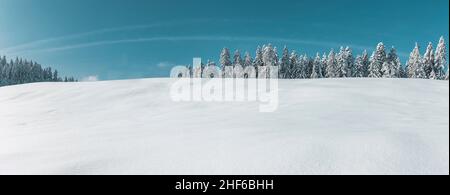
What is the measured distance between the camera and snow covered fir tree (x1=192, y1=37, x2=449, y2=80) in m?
60.9

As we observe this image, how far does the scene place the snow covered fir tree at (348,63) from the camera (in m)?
60.9

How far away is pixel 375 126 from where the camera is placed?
4996 mm

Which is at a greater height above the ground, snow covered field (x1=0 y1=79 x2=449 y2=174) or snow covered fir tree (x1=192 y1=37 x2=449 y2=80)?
snow covered fir tree (x1=192 y1=37 x2=449 y2=80)

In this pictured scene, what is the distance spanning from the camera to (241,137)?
14.8ft

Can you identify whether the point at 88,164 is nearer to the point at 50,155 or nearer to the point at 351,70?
the point at 50,155

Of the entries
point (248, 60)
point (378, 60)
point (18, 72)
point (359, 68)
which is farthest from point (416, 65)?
point (18, 72)

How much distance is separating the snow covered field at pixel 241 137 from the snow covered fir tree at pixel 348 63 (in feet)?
171

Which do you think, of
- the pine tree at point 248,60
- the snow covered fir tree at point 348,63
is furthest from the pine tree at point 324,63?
the pine tree at point 248,60

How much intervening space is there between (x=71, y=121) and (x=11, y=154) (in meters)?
2.97

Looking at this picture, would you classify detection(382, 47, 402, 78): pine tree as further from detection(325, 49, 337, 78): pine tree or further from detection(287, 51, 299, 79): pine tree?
detection(287, 51, 299, 79): pine tree

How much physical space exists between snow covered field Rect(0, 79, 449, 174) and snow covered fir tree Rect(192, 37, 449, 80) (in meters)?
52.1
